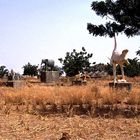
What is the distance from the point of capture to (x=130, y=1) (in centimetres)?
1356

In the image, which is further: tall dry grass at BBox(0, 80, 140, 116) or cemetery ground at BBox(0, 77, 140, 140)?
tall dry grass at BBox(0, 80, 140, 116)

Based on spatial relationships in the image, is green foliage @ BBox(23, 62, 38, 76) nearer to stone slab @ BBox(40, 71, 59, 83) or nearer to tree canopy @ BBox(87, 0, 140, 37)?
stone slab @ BBox(40, 71, 59, 83)

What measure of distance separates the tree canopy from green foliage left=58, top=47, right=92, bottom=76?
35625 mm

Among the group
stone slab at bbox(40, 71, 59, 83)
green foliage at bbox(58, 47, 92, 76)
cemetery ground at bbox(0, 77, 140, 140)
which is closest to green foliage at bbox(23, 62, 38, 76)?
green foliage at bbox(58, 47, 92, 76)

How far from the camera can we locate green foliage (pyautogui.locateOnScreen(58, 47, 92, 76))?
50.2m

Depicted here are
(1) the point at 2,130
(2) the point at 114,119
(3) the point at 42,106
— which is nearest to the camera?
(1) the point at 2,130

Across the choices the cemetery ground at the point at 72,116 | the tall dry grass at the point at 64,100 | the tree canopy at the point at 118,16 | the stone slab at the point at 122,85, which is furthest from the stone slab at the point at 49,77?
the tree canopy at the point at 118,16

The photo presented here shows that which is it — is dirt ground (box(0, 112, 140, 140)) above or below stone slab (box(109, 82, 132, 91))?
below

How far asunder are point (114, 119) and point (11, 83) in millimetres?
17427

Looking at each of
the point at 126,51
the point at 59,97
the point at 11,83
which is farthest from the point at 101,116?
the point at 11,83

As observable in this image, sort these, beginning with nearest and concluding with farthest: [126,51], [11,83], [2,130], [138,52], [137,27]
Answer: [2,130], [137,27], [138,52], [126,51], [11,83]

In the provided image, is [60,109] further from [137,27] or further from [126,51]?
[126,51]

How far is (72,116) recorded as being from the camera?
1241 centimetres

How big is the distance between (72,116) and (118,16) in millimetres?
3502
